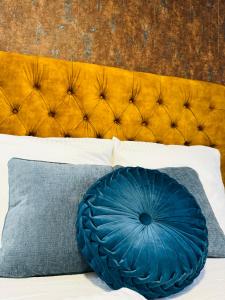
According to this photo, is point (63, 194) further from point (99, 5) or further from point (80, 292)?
point (99, 5)

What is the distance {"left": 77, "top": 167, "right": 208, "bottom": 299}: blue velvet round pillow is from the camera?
0.87 metres

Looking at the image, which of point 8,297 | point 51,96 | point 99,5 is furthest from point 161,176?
point 99,5

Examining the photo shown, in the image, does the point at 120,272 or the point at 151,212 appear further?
the point at 151,212

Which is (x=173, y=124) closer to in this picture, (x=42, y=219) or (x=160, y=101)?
(x=160, y=101)

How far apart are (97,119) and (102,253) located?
805 millimetres

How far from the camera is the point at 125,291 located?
759 mm

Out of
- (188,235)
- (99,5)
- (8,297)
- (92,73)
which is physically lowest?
(8,297)

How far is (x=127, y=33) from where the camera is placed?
1818mm

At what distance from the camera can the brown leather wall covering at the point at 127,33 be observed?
5.29 ft

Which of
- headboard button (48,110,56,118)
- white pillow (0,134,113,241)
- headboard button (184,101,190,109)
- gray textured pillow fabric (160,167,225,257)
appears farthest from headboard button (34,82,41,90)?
headboard button (184,101,190,109)

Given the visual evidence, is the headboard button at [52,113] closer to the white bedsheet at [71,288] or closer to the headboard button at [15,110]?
the headboard button at [15,110]

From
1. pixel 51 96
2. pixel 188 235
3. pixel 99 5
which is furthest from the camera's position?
pixel 99 5

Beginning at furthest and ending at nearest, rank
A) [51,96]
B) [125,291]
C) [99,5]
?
[99,5] → [51,96] → [125,291]

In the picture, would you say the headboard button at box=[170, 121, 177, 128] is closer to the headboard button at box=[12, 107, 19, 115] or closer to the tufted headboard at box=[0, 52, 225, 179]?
the tufted headboard at box=[0, 52, 225, 179]
